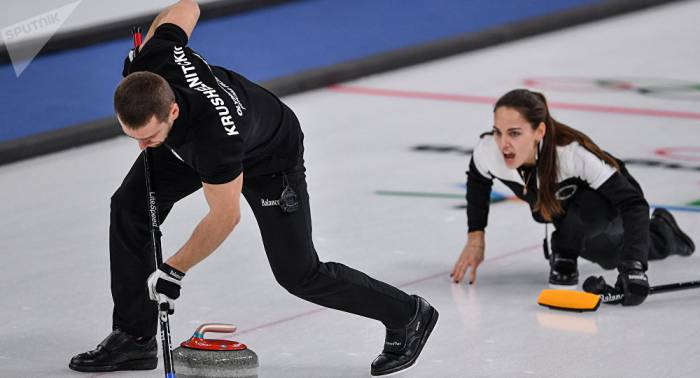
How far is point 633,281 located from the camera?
483 centimetres

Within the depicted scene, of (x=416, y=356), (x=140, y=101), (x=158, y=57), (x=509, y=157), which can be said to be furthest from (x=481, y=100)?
(x=140, y=101)

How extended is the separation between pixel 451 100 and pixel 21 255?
374cm

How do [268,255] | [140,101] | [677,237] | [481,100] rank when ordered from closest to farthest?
1. [140,101]
2. [268,255]
3. [677,237]
4. [481,100]

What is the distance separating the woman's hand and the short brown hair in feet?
6.08

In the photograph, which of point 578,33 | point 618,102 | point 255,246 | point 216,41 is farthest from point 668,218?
point 578,33

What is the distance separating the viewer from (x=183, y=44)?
4180 millimetres

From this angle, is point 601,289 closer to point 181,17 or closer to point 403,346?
point 403,346

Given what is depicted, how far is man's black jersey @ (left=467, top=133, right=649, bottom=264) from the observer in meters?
4.88

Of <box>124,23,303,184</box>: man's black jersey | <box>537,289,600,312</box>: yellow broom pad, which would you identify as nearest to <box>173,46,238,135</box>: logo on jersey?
<box>124,23,303,184</box>: man's black jersey

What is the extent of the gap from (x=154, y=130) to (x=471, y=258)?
1.88 m

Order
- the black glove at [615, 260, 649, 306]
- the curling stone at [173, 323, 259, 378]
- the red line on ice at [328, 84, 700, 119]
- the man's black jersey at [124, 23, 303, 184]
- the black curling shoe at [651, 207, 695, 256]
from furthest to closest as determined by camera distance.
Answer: the red line on ice at [328, 84, 700, 119], the black curling shoe at [651, 207, 695, 256], the black glove at [615, 260, 649, 306], the curling stone at [173, 323, 259, 378], the man's black jersey at [124, 23, 303, 184]

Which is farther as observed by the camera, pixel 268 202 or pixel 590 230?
pixel 590 230

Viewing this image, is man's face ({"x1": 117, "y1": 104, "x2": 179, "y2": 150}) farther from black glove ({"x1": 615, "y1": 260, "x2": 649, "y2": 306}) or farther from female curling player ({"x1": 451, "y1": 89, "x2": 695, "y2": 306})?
black glove ({"x1": 615, "y1": 260, "x2": 649, "y2": 306})

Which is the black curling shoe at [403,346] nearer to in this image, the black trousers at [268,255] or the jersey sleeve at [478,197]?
the black trousers at [268,255]
